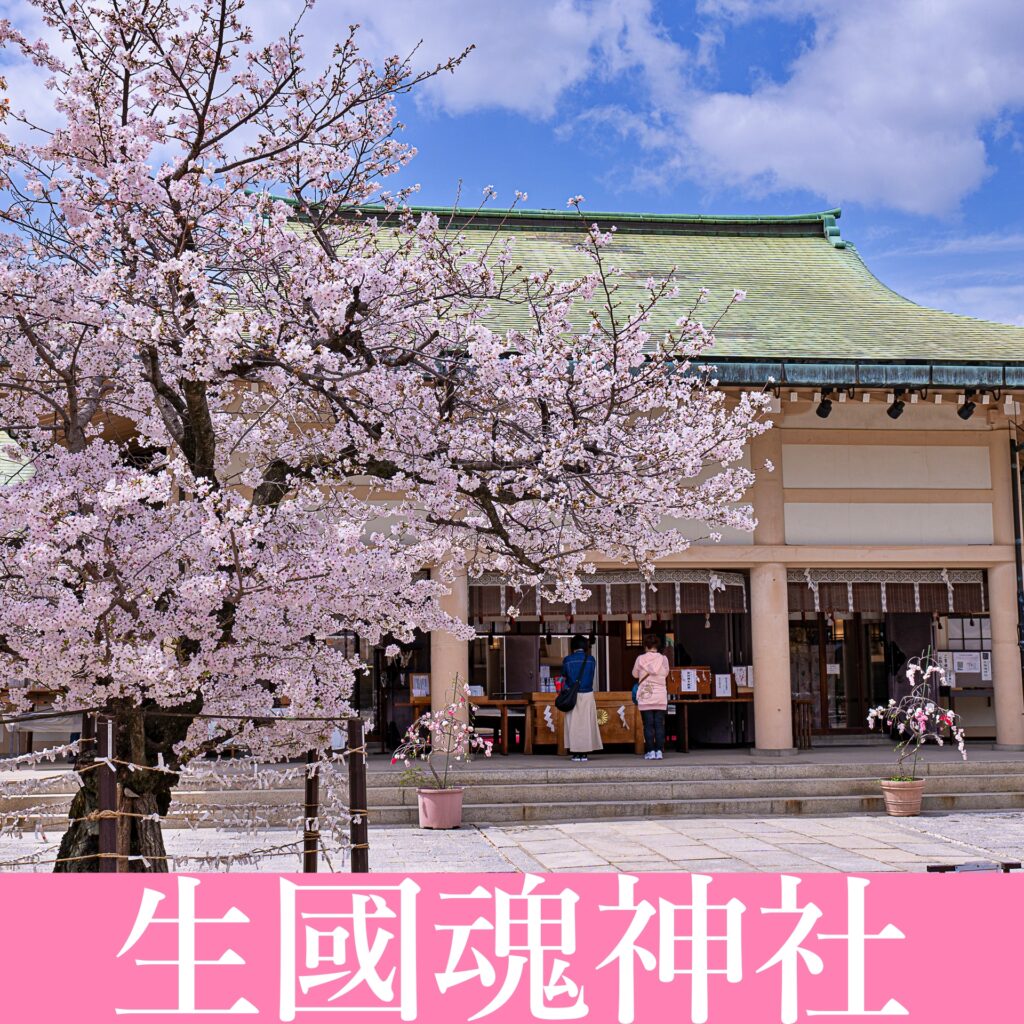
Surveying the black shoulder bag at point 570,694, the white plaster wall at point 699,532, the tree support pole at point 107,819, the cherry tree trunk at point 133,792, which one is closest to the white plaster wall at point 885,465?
the white plaster wall at point 699,532

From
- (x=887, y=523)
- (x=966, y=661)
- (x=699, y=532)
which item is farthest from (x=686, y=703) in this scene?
→ (x=966, y=661)

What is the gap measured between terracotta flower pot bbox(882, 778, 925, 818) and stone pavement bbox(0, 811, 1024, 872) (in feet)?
0.58

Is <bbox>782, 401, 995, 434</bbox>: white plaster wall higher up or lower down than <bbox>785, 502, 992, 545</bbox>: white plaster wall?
higher up

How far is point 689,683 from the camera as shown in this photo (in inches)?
642

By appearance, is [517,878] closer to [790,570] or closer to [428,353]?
[428,353]

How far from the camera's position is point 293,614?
22.2 ft

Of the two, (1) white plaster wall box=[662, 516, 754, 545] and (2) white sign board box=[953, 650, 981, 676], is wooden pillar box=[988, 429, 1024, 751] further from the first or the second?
(1) white plaster wall box=[662, 516, 754, 545]

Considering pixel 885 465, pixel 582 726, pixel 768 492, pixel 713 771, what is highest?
pixel 885 465

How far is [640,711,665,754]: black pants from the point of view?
14539mm

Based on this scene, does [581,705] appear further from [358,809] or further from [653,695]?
[358,809]

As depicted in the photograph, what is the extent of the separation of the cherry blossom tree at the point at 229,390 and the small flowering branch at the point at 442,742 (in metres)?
3.61

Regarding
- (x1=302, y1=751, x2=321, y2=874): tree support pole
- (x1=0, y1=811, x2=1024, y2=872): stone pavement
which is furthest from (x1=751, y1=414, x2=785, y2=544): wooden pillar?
(x1=302, y1=751, x2=321, y2=874): tree support pole

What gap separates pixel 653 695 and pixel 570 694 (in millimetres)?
1038

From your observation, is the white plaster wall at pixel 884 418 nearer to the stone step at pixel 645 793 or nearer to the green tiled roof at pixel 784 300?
the green tiled roof at pixel 784 300
